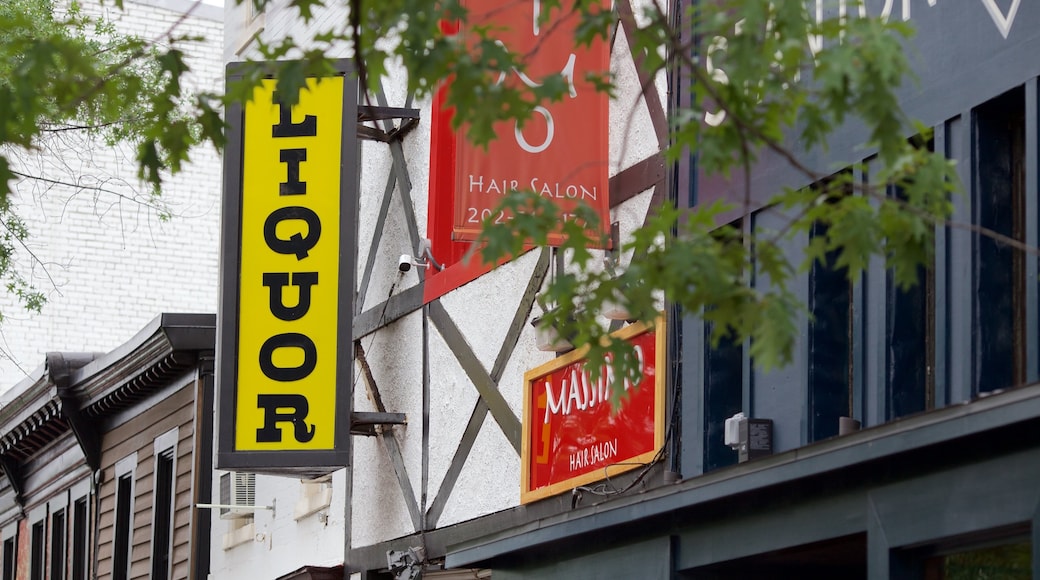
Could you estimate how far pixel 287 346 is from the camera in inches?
600

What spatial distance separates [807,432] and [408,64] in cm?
477

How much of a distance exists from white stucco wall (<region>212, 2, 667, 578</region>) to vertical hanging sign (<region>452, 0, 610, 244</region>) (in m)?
0.34

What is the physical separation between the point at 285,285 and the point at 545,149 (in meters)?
4.32

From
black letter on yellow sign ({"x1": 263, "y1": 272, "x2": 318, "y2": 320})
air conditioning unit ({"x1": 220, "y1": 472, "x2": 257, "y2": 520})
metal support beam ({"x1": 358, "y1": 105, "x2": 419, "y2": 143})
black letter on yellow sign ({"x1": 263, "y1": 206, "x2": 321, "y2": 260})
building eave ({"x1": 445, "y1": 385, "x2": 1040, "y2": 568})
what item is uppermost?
metal support beam ({"x1": 358, "y1": 105, "x2": 419, "y2": 143})

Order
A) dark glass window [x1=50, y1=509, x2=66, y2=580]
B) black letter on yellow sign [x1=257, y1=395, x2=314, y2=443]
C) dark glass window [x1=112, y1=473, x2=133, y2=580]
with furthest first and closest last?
dark glass window [x1=50, y1=509, x2=66, y2=580] < dark glass window [x1=112, y1=473, x2=133, y2=580] < black letter on yellow sign [x1=257, y1=395, x2=314, y2=443]

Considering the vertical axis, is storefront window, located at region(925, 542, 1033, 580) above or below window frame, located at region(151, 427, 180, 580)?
below

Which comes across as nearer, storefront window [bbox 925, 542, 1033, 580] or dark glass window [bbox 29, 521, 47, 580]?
storefront window [bbox 925, 542, 1033, 580]

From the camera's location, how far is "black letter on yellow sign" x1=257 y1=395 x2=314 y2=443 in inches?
595

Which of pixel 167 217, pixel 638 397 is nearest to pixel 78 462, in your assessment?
pixel 167 217

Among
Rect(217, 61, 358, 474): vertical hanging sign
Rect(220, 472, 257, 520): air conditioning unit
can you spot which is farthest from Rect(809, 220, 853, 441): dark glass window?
Rect(220, 472, 257, 520): air conditioning unit

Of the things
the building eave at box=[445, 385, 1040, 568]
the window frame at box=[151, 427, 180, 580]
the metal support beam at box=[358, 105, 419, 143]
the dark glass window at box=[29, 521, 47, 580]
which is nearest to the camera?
the building eave at box=[445, 385, 1040, 568]

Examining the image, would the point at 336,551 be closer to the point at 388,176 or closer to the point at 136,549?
the point at 388,176

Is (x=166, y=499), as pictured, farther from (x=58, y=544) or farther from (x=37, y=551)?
(x=37, y=551)

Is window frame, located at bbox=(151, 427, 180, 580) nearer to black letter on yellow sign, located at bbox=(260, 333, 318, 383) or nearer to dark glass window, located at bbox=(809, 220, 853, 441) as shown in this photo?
black letter on yellow sign, located at bbox=(260, 333, 318, 383)
